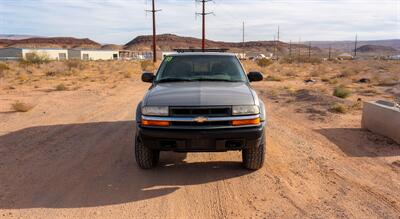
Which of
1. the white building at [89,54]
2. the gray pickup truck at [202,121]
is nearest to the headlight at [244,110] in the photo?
the gray pickup truck at [202,121]

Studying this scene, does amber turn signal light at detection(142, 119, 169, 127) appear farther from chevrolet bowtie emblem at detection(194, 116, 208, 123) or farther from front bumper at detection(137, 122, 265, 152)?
chevrolet bowtie emblem at detection(194, 116, 208, 123)

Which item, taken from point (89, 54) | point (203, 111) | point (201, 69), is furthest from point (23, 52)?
point (203, 111)

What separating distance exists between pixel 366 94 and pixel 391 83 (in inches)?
272

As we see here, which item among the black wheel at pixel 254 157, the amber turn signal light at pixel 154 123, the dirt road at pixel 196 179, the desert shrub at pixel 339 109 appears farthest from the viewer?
the desert shrub at pixel 339 109

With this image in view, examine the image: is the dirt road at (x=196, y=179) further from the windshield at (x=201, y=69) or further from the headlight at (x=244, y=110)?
the windshield at (x=201, y=69)

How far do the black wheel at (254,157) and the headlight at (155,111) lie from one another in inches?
53.4

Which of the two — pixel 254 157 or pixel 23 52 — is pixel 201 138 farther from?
pixel 23 52

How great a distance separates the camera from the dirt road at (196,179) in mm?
4844

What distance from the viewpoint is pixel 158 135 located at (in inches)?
214

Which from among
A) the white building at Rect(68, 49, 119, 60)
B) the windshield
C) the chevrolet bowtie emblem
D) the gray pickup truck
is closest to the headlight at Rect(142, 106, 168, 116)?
the gray pickup truck

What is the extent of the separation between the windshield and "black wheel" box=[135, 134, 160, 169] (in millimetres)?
1265

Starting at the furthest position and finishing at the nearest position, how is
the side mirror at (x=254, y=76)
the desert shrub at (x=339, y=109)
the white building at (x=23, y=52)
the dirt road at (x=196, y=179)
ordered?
1. the white building at (x=23, y=52)
2. the desert shrub at (x=339, y=109)
3. the side mirror at (x=254, y=76)
4. the dirt road at (x=196, y=179)

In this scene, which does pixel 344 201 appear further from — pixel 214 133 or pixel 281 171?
pixel 214 133

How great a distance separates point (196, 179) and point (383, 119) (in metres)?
4.71
